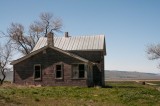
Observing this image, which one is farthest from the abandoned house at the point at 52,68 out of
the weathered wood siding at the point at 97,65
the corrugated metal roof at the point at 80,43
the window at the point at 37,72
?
the corrugated metal roof at the point at 80,43

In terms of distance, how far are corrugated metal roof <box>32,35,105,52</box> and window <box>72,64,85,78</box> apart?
15.3 feet

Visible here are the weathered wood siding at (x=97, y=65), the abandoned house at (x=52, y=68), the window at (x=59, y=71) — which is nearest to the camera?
the abandoned house at (x=52, y=68)

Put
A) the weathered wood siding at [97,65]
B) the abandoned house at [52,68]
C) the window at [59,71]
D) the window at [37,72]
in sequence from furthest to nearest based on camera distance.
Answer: the weathered wood siding at [97,65] → the window at [37,72] → the window at [59,71] → the abandoned house at [52,68]

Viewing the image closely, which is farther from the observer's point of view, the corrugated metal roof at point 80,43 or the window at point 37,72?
the corrugated metal roof at point 80,43

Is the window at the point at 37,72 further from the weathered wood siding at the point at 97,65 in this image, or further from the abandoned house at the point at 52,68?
the weathered wood siding at the point at 97,65

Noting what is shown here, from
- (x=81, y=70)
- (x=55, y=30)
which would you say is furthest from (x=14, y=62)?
(x=55, y=30)

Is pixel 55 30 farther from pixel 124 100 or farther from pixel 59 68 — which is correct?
pixel 124 100

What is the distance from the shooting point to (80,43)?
3903 centimetres

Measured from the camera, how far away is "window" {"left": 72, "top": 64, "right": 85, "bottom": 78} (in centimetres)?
3303

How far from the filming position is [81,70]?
33.2 m

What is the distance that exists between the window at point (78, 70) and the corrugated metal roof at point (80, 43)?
184 inches

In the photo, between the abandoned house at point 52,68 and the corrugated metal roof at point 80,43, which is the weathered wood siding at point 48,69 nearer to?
the abandoned house at point 52,68

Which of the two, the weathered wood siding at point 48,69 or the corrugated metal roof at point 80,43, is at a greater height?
the corrugated metal roof at point 80,43

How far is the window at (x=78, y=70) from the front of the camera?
108 feet
